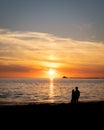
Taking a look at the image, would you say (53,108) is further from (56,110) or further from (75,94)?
(75,94)

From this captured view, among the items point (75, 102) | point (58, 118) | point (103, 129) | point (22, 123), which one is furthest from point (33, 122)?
point (75, 102)

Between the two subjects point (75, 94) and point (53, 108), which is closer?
point (53, 108)

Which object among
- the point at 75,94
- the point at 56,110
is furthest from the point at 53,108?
the point at 75,94

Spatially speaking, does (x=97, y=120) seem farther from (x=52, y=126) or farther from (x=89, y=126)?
(x=52, y=126)

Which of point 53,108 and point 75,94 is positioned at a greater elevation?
point 75,94

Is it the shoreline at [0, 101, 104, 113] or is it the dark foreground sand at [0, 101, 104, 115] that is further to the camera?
the shoreline at [0, 101, 104, 113]

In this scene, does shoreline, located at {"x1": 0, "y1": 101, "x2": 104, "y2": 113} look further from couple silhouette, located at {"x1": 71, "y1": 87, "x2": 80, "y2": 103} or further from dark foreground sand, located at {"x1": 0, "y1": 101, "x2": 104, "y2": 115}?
couple silhouette, located at {"x1": 71, "y1": 87, "x2": 80, "y2": 103}

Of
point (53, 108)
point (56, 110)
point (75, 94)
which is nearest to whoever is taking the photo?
point (56, 110)

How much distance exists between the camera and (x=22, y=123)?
14195 mm

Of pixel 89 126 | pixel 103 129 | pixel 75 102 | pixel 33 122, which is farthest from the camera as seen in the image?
pixel 75 102

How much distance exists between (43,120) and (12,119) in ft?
6.81

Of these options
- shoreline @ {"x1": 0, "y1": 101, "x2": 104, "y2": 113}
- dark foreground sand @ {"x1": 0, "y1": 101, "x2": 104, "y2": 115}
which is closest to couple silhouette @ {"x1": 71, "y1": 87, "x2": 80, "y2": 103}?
shoreline @ {"x1": 0, "y1": 101, "x2": 104, "y2": 113}

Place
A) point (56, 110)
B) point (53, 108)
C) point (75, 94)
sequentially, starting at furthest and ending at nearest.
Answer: point (75, 94)
point (53, 108)
point (56, 110)

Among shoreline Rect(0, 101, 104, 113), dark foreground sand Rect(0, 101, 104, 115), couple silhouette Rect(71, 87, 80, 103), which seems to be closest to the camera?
dark foreground sand Rect(0, 101, 104, 115)
